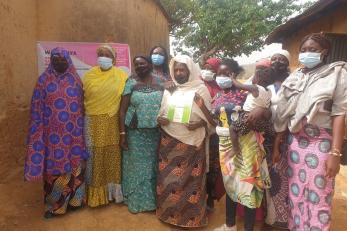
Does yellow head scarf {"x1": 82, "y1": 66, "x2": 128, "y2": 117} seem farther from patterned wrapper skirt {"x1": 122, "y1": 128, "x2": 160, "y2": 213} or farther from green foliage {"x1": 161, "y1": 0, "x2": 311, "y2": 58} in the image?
green foliage {"x1": 161, "y1": 0, "x2": 311, "y2": 58}

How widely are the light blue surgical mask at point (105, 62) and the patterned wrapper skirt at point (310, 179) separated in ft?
7.11

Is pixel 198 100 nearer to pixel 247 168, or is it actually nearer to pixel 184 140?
pixel 184 140

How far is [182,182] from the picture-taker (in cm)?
331

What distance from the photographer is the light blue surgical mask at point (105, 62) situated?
11.6ft

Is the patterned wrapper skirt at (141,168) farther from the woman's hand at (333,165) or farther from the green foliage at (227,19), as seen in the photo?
the green foliage at (227,19)

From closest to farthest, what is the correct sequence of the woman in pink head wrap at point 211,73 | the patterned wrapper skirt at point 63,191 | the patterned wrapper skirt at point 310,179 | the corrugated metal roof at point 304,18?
the patterned wrapper skirt at point 310,179 → the patterned wrapper skirt at point 63,191 → the woman in pink head wrap at point 211,73 → the corrugated metal roof at point 304,18

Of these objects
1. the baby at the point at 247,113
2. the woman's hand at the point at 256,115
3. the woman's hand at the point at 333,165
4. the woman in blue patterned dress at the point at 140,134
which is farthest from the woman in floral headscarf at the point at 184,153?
the woman's hand at the point at 333,165

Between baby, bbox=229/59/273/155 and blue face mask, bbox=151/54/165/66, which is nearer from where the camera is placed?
baby, bbox=229/59/273/155

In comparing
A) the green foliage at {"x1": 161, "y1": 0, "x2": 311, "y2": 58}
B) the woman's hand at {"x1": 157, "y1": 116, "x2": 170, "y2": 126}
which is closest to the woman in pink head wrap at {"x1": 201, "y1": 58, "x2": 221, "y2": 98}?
the woman's hand at {"x1": 157, "y1": 116, "x2": 170, "y2": 126}

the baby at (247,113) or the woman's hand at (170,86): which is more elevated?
the woman's hand at (170,86)

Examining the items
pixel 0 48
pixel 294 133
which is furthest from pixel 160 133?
pixel 0 48

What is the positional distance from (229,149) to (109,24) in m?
4.50

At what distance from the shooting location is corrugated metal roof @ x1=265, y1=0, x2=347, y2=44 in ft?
18.9

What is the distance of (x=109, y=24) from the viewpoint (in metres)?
6.34
